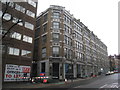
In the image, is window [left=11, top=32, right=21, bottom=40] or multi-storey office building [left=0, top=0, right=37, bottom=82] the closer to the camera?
multi-storey office building [left=0, top=0, right=37, bottom=82]

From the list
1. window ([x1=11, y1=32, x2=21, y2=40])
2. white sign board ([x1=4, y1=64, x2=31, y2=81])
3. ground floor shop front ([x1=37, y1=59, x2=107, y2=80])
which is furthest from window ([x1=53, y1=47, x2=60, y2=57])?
window ([x1=11, y1=32, x2=21, y2=40])

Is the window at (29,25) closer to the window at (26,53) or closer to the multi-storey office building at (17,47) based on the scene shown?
the multi-storey office building at (17,47)

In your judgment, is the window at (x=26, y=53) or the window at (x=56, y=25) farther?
the window at (x=56, y=25)

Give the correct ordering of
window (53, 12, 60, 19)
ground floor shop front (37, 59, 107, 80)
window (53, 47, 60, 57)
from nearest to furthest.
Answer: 1. ground floor shop front (37, 59, 107, 80)
2. window (53, 47, 60, 57)
3. window (53, 12, 60, 19)

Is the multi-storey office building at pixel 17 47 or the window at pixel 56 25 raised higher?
the window at pixel 56 25

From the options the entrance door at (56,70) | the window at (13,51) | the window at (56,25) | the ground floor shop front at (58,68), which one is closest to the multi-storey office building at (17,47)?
the window at (13,51)

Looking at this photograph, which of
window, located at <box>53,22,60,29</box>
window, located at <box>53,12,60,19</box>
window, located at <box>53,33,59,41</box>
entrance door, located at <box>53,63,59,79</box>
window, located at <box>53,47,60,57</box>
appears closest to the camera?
entrance door, located at <box>53,63,59,79</box>

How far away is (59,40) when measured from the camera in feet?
107

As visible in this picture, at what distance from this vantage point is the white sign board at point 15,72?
906 inches

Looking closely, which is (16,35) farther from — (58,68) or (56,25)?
(58,68)

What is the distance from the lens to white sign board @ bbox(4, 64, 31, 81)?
2302 cm

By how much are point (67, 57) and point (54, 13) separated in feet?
44.5

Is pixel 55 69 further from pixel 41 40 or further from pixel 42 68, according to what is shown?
pixel 41 40

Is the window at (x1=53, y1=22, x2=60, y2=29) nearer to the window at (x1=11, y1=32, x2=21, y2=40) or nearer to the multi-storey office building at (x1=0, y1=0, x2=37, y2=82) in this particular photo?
the multi-storey office building at (x1=0, y1=0, x2=37, y2=82)
